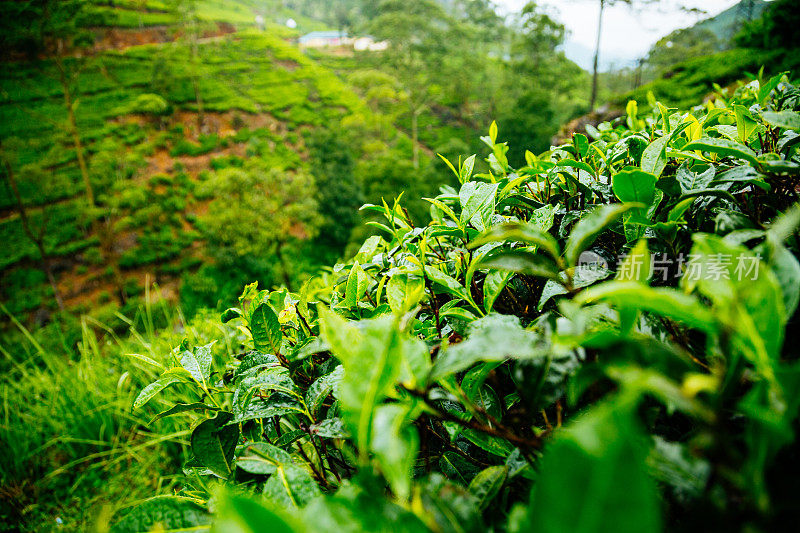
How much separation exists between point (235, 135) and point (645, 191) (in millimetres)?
17821

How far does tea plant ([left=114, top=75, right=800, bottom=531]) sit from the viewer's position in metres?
0.20

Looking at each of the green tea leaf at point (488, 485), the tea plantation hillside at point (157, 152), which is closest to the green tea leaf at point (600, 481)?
the green tea leaf at point (488, 485)

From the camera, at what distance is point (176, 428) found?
5.80ft

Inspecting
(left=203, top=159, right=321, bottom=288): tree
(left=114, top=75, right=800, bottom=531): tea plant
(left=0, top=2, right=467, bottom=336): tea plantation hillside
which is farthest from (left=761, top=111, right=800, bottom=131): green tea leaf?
(left=0, top=2, right=467, bottom=336): tea plantation hillside

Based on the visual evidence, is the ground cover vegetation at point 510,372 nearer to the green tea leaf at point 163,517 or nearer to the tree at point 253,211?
the green tea leaf at point 163,517

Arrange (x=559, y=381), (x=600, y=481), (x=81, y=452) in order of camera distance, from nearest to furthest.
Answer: (x=600, y=481), (x=559, y=381), (x=81, y=452)

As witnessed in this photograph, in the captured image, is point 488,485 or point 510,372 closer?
point 488,485

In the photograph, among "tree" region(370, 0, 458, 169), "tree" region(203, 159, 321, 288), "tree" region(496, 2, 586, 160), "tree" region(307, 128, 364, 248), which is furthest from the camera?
"tree" region(370, 0, 458, 169)

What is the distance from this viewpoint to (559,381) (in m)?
0.30

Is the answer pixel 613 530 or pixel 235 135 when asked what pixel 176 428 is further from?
pixel 235 135

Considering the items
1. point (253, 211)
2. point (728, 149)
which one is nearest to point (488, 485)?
point (728, 149)

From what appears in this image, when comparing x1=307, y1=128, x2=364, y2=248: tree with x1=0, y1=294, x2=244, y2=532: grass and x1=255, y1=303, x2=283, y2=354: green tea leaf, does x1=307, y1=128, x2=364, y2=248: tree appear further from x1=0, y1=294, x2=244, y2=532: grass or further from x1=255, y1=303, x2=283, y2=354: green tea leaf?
x1=255, y1=303, x2=283, y2=354: green tea leaf

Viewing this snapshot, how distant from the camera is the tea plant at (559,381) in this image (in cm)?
20

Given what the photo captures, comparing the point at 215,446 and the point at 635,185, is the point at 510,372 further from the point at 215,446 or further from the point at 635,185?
the point at 215,446
